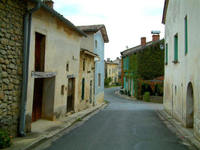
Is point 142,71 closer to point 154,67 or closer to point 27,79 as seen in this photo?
point 154,67

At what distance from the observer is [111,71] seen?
7269 cm

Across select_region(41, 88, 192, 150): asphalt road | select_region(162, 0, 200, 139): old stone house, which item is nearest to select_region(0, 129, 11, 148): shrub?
select_region(41, 88, 192, 150): asphalt road

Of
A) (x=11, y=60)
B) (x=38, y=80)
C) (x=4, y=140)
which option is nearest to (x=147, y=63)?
(x=38, y=80)

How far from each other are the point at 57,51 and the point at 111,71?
62.3m

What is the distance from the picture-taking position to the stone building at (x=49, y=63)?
8.26m

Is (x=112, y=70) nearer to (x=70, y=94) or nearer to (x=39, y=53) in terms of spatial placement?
(x=70, y=94)

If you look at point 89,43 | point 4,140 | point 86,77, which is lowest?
point 4,140

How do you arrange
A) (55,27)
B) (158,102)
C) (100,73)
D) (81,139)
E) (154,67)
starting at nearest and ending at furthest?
(81,139), (55,27), (100,73), (158,102), (154,67)

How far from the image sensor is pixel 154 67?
30.3 meters

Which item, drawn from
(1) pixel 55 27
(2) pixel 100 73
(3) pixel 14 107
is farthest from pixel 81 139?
(2) pixel 100 73

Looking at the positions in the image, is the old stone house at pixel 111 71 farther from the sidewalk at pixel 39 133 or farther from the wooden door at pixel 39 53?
the wooden door at pixel 39 53

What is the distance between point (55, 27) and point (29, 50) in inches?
113

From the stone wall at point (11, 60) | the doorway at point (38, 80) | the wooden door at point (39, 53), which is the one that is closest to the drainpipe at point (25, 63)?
the stone wall at point (11, 60)

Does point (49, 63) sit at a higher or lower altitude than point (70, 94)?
higher
